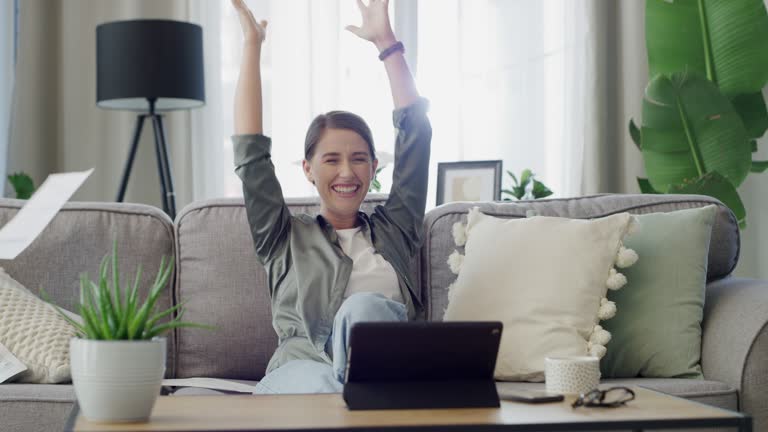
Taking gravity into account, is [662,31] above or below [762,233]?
above

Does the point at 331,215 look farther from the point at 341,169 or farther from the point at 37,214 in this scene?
the point at 37,214

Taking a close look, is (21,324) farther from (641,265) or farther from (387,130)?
(387,130)

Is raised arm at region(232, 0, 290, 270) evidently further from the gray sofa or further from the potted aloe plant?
the potted aloe plant

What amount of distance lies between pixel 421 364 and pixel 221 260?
1.08 m

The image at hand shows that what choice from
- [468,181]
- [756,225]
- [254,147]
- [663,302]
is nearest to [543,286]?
[663,302]

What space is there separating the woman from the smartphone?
22.1 inches

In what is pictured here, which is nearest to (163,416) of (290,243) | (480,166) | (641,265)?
(290,243)

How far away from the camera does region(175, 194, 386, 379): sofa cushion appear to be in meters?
2.16

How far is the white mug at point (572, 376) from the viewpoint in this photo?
1356mm

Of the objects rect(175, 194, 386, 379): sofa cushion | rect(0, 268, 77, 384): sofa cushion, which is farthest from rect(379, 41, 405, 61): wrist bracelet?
rect(0, 268, 77, 384): sofa cushion

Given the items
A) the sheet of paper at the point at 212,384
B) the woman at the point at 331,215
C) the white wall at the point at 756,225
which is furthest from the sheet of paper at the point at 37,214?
the white wall at the point at 756,225

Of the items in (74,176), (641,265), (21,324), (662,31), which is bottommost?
(21,324)

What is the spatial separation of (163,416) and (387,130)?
8.87ft

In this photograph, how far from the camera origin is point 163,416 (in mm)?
1166
